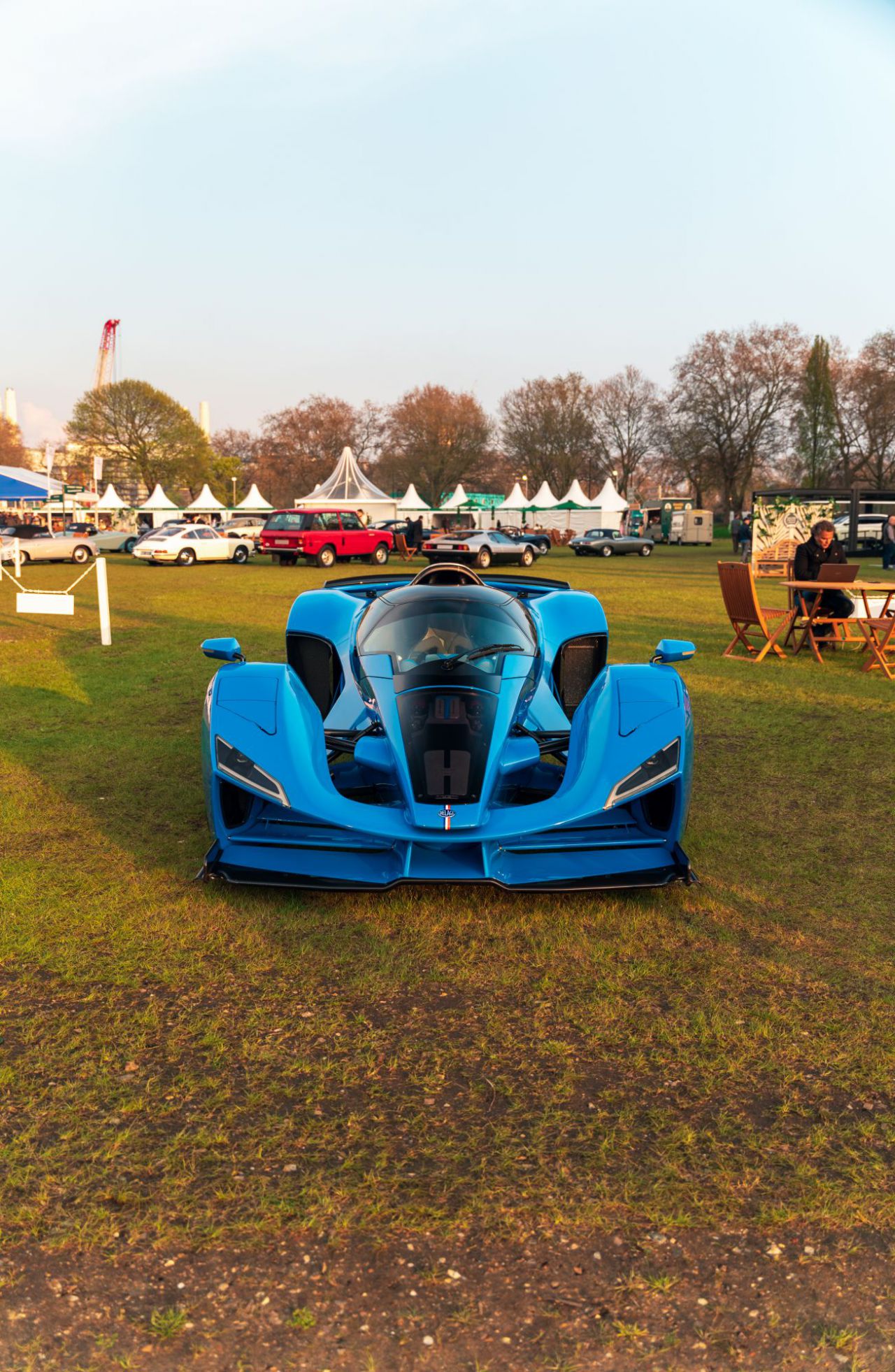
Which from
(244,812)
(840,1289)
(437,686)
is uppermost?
(437,686)

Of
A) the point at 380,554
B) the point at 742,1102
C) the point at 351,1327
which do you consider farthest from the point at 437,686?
the point at 380,554

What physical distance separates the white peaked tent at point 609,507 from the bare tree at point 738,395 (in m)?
15.6

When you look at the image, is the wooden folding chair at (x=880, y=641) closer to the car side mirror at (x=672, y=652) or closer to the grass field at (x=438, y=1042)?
the grass field at (x=438, y=1042)

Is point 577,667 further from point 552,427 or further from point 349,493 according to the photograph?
point 552,427

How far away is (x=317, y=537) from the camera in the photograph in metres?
32.4

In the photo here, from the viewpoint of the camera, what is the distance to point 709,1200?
2482 mm

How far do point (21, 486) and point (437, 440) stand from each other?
61642 millimetres

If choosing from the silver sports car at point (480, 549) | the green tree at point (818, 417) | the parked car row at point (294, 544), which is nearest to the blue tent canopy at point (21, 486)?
the parked car row at point (294, 544)

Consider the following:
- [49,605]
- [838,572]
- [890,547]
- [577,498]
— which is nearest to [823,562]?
[838,572]

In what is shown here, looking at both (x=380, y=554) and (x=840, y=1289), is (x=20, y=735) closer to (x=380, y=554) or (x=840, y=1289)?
(x=840, y=1289)

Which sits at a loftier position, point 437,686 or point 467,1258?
point 437,686

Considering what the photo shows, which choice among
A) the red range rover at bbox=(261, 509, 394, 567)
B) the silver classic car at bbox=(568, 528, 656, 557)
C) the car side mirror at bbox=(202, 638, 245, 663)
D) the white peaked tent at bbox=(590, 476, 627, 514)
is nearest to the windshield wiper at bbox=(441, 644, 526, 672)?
the car side mirror at bbox=(202, 638, 245, 663)

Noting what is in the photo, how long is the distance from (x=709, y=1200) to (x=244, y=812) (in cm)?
263

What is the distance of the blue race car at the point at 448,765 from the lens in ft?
13.3
